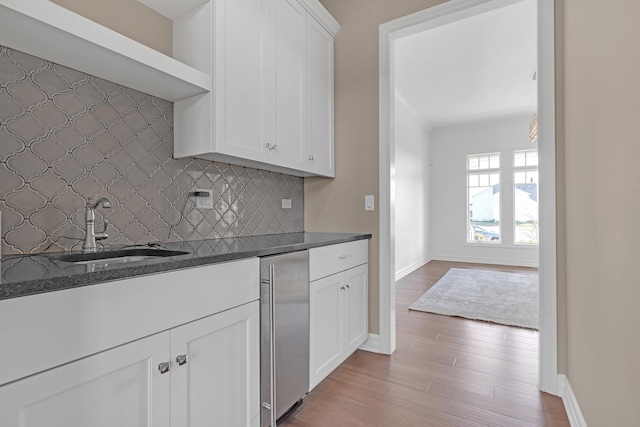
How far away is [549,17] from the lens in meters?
1.89

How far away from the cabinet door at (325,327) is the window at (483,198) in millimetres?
5822

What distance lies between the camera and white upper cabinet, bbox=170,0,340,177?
1.62 metres

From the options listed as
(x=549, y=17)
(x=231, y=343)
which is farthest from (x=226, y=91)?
(x=549, y=17)

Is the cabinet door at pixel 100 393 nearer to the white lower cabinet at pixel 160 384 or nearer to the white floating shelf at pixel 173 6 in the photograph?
the white lower cabinet at pixel 160 384

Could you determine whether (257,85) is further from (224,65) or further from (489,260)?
(489,260)

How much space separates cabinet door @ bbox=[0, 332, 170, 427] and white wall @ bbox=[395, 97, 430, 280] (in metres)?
4.42

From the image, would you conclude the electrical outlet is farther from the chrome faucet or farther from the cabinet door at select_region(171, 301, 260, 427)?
the cabinet door at select_region(171, 301, 260, 427)

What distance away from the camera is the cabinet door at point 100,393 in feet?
2.44

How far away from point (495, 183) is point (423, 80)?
11.3 ft

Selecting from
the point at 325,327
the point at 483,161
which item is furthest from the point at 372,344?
the point at 483,161

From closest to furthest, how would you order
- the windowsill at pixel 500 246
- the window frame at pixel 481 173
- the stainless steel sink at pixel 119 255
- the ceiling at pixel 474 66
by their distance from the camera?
1. the stainless steel sink at pixel 119 255
2. the ceiling at pixel 474 66
3. the windowsill at pixel 500 246
4. the window frame at pixel 481 173

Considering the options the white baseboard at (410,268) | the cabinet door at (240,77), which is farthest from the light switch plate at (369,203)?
the white baseboard at (410,268)

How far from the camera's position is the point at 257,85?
1.85m

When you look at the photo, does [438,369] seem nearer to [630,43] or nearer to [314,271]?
[314,271]
